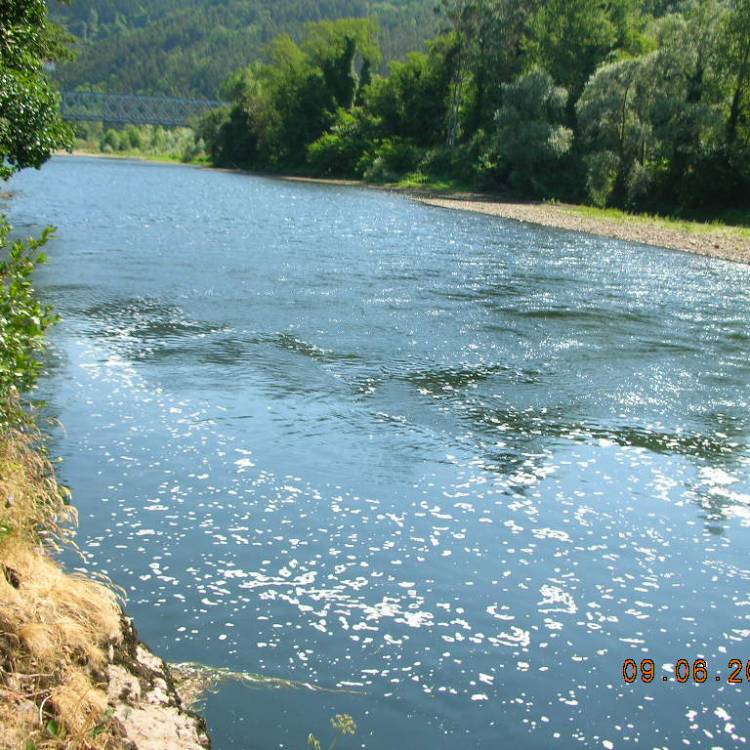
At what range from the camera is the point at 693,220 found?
54.1m

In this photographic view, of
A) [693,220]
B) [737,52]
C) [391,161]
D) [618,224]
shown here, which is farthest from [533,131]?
[391,161]

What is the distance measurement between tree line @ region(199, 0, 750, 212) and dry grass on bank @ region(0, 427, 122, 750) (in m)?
56.1

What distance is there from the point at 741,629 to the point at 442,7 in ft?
292

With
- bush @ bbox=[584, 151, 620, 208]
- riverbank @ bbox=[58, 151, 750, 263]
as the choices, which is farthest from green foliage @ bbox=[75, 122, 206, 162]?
bush @ bbox=[584, 151, 620, 208]

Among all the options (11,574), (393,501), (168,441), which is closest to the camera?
(11,574)

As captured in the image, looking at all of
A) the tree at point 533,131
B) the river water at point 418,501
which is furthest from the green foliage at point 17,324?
the tree at point 533,131

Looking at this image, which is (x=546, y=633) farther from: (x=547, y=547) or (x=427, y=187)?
(x=427, y=187)

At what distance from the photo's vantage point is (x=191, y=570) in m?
8.24

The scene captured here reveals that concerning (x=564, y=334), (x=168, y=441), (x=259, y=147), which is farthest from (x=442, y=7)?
(x=168, y=441)

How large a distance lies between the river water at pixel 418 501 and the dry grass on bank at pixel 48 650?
1169 mm

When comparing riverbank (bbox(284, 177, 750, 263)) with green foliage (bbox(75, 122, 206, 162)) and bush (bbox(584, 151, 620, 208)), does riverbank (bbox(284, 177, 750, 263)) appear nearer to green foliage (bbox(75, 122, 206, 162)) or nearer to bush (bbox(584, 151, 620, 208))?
bush (bbox(584, 151, 620, 208))

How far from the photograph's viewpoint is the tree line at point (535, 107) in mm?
56469
